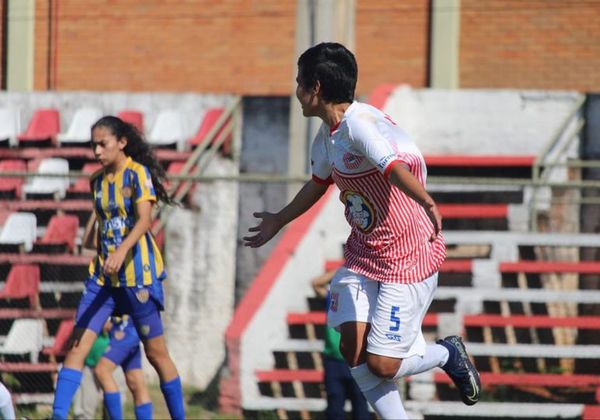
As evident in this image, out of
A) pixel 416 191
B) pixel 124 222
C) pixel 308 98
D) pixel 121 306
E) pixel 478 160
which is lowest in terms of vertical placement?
pixel 121 306

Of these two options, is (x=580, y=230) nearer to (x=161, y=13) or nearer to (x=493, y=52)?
(x=493, y=52)

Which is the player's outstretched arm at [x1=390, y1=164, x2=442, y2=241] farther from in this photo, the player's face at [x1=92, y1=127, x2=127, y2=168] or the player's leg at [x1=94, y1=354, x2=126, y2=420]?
the player's leg at [x1=94, y1=354, x2=126, y2=420]

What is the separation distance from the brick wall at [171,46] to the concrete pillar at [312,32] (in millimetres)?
2446

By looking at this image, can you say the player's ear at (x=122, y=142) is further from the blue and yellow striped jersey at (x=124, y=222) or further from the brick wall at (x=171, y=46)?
the brick wall at (x=171, y=46)

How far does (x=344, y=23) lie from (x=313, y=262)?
2.61 metres

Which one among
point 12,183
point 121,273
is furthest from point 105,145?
point 12,183

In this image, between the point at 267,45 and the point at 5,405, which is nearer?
the point at 5,405

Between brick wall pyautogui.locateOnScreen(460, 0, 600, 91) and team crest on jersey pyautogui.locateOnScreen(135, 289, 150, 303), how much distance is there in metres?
7.62

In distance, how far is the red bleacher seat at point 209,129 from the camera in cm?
1426

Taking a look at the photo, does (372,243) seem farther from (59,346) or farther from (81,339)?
(59,346)

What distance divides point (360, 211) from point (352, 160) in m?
0.28

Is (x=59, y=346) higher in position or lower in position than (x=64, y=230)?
lower

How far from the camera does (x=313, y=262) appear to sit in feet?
39.0

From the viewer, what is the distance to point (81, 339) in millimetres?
8555
